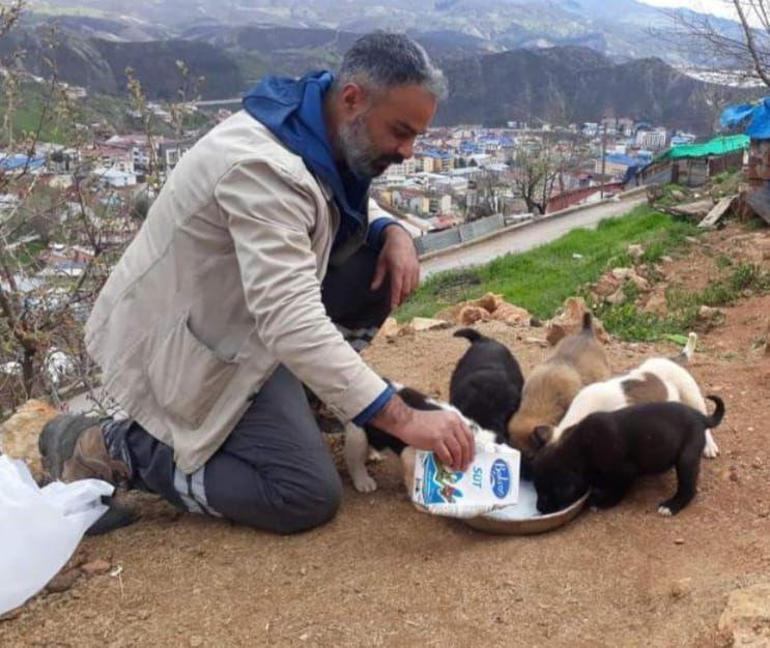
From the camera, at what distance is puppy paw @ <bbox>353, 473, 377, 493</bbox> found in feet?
12.1

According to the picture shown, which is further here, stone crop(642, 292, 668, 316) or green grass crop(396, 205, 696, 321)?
green grass crop(396, 205, 696, 321)

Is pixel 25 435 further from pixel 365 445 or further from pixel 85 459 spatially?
pixel 365 445

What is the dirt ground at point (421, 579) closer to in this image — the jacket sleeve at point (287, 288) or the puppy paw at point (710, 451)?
the puppy paw at point (710, 451)

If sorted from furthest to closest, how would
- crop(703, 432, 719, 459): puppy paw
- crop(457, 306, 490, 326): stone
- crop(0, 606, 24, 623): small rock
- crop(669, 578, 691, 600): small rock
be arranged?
1. crop(457, 306, 490, 326): stone
2. crop(703, 432, 719, 459): puppy paw
3. crop(0, 606, 24, 623): small rock
4. crop(669, 578, 691, 600): small rock

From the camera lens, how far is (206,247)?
306 centimetres

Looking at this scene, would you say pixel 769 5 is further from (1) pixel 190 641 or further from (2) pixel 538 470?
(1) pixel 190 641

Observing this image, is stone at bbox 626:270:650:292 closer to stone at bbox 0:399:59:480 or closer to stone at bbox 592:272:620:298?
stone at bbox 592:272:620:298

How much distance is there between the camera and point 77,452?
141 inches

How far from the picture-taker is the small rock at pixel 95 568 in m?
3.11

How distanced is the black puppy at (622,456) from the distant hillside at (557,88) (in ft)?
195

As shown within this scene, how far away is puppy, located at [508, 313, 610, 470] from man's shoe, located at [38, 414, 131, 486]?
5.45 ft

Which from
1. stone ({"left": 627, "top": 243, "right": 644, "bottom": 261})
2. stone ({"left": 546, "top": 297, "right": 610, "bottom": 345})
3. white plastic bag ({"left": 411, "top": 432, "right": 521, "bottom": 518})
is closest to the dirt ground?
white plastic bag ({"left": 411, "top": 432, "right": 521, "bottom": 518})

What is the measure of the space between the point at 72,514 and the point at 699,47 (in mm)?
12729

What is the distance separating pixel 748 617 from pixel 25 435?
338 cm
